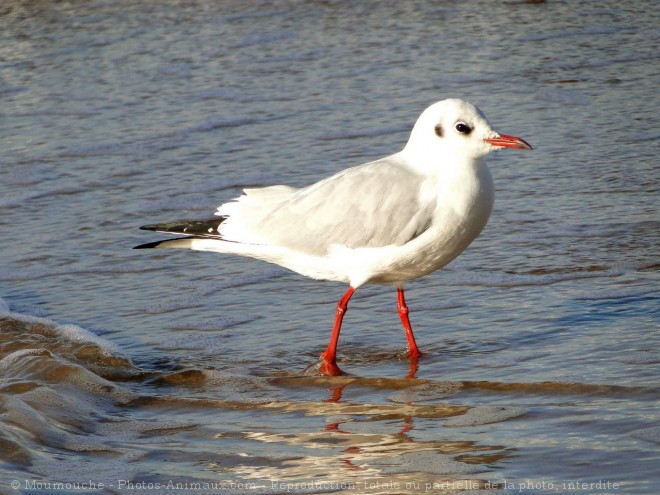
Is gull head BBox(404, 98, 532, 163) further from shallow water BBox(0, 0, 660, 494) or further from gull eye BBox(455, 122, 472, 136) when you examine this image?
shallow water BBox(0, 0, 660, 494)

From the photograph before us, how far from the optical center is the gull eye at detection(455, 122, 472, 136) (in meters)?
5.93

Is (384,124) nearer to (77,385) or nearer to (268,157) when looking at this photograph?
(268,157)

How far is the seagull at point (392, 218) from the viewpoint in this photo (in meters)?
5.83

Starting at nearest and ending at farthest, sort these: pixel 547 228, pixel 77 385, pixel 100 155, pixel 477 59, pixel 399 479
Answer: pixel 399 479 < pixel 77 385 < pixel 547 228 < pixel 100 155 < pixel 477 59

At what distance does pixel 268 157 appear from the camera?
A: 9492 millimetres

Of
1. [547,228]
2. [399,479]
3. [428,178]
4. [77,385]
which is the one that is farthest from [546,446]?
[547,228]

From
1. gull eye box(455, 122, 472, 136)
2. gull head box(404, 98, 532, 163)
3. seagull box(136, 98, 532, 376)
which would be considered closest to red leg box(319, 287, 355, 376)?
seagull box(136, 98, 532, 376)

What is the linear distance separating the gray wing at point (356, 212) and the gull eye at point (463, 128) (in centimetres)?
30

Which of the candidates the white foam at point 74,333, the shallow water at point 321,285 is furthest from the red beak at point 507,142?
the white foam at point 74,333

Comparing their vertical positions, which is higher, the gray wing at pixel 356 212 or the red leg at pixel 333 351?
the gray wing at pixel 356 212

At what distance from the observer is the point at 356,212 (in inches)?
237

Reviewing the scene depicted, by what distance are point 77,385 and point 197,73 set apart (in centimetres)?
704

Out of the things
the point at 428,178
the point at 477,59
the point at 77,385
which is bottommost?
the point at 477,59

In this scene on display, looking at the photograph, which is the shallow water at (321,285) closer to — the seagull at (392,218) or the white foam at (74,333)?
the white foam at (74,333)
